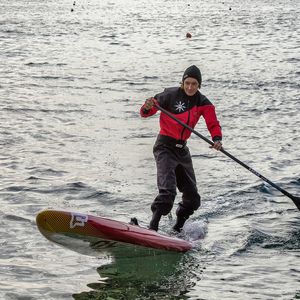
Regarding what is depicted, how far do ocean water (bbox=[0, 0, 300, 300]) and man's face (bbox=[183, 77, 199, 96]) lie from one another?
224 cm

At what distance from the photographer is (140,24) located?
50.3 meters

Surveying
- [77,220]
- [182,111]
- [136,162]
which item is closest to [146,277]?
[77,220]

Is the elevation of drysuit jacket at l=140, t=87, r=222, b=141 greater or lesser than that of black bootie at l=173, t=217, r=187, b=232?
greater

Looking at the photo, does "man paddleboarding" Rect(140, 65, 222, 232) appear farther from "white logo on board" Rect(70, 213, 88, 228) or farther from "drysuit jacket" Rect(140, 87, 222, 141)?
"white logo on board" Rect(70, 213, 88, 228)

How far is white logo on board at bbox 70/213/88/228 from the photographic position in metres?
10.1

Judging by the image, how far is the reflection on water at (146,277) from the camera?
9516mm

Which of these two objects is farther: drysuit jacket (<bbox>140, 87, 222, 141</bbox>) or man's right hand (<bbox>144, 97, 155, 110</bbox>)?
drysuit jacket (<bbox>140, 87, 222, 141</bbox>)

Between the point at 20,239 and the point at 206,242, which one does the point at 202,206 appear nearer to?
the point at 206,242

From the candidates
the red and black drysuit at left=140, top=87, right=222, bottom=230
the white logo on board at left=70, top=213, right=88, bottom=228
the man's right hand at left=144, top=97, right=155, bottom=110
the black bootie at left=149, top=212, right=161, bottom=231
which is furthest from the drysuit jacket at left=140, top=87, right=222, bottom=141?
the white logo on board at left=70, top=213, right=88, bottom=228

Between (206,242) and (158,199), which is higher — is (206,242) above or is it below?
below

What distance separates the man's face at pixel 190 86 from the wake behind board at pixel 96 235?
2011mm

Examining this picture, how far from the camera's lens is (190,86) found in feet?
36.4

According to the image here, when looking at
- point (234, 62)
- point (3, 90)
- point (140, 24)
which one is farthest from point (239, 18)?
point (3, 90)

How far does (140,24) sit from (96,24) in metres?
2.84
